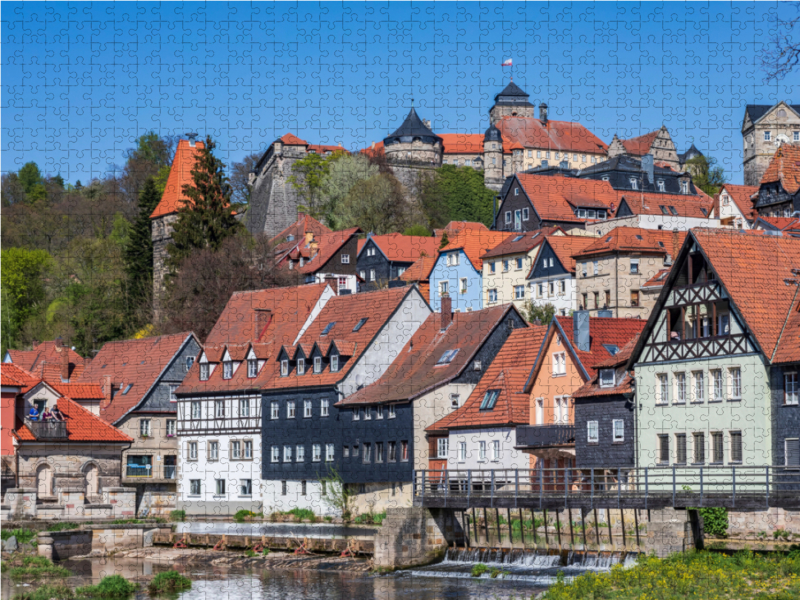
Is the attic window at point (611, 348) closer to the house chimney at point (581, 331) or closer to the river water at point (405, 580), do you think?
the house chimney at point (581, 331)

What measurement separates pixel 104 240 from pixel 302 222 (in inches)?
626

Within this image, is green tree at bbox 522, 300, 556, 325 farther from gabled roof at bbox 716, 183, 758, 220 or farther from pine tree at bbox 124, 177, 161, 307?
pine tree at bbox 124, 177, 161, 307

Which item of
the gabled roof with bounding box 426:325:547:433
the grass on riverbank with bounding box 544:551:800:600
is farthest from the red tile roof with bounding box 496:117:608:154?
the grass on riverbank with bounding box 544:551:800:600

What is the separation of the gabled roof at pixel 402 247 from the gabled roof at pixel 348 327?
3397 cm

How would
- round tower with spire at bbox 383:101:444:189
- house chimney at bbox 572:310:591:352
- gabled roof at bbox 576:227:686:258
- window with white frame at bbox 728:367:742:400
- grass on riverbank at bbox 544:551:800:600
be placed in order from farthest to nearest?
round tower with spire at bbox 383:101:444:189, gabled roof at bbox 576:227:686:258, house chimney at bbox 572:310:591:352, window with white frame at bbox 728:367:742:400, grass on riverbank at bbox 544:551:800:600

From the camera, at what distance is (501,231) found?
9300cm

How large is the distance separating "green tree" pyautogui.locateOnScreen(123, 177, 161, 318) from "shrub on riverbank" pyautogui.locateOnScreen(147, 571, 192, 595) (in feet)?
172

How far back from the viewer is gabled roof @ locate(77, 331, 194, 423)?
2542 inches

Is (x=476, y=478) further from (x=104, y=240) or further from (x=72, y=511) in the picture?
(x=104, y=240)

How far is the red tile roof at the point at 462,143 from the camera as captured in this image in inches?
5846

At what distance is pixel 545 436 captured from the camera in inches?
1794

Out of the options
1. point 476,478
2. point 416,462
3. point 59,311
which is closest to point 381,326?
point 416,462

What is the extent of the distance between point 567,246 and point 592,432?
3942cm

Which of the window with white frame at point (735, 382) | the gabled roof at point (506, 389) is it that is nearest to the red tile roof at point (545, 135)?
the gabled roof at point (506, 389)
